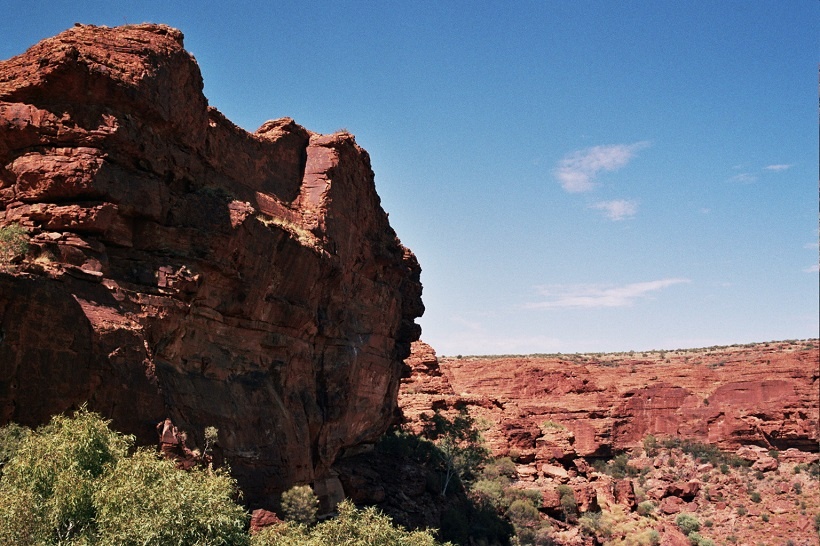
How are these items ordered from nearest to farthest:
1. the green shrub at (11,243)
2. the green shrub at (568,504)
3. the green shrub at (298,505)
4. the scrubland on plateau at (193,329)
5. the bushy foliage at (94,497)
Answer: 1. the bushy foliage at (94,497)
2. the scrubland on plateau at (193,329)
3. the green shrub at (11,243)
4. the green shrub at (298,505)
5. the green shrub at (568,504)

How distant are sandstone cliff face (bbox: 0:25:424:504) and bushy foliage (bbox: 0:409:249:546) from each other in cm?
145

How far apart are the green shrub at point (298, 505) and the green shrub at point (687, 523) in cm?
3049

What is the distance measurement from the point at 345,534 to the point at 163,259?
29.5 feet

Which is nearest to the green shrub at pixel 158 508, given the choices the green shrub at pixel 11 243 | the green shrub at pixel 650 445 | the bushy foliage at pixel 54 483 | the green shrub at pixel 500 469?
the bushy foliage at pixel 54 483

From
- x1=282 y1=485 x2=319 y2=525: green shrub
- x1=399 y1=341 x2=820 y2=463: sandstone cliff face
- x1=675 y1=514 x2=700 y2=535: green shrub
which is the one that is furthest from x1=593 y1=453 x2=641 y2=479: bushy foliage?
x1=282 y1=485 x2=319 y2=525: green shrub

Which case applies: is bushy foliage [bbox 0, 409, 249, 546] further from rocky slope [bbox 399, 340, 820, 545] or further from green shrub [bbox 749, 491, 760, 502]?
green shrub [bbox 749, 491, 760, 502]

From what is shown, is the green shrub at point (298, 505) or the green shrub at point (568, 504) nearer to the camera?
the green shrub at point (298, 505)

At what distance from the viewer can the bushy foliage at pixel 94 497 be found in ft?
43.8

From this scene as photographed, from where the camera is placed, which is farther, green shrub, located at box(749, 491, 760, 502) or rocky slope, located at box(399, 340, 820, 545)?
green shrub, located at box(749, 491, 760, 502)

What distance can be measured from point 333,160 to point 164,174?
29.8 feet

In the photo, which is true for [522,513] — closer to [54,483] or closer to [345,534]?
[345,534]

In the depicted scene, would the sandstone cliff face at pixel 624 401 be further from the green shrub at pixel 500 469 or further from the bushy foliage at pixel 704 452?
the green shrub at pixel 500 469

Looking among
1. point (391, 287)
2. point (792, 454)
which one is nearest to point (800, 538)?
point (792, 454)

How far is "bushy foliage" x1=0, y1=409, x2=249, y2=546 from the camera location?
13.4 metres
